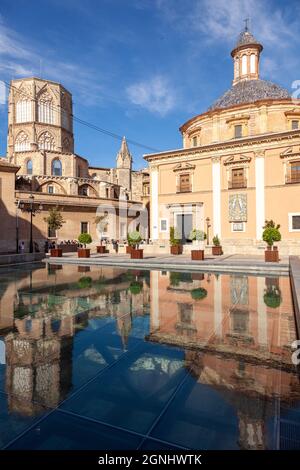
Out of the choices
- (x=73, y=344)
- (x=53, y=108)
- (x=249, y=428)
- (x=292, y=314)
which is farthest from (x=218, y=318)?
(x=53, y=108)

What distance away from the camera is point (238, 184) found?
2197 cm

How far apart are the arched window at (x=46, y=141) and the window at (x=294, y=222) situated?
37.6 m

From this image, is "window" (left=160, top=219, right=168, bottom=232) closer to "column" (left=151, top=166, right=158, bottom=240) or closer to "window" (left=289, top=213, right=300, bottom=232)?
"column" (left=151, top=166, right=158, bottom=240)

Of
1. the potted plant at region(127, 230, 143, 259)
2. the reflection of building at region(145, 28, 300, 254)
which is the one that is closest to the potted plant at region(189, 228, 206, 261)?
the reflection of building at region(145, 28, 300, 254)

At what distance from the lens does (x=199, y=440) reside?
2189mm

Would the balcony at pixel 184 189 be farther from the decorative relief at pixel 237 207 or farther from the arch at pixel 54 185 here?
the arch at pixel 54 185

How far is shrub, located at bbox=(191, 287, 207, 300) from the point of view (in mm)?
7113

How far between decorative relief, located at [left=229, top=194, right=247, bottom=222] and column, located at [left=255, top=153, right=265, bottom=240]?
0.93 metres

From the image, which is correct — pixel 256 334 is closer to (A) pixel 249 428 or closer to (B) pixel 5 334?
(A) pixel 249 428

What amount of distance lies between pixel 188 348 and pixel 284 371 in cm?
120

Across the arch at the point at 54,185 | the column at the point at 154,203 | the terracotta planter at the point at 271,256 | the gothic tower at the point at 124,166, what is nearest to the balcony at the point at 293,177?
the terracotta planter at the point at 271,256

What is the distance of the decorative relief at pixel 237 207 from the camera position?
2164 centimetres

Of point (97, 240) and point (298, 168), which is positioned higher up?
point (298, 168)
